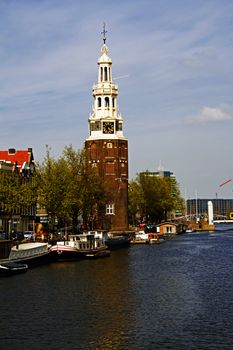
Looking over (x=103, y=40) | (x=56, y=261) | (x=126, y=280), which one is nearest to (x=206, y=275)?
(x=126, y=280)

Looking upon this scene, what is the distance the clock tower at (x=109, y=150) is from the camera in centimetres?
14912

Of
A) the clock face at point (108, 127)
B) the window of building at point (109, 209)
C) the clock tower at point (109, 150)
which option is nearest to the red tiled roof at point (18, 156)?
the clock tower at point (109, 150)

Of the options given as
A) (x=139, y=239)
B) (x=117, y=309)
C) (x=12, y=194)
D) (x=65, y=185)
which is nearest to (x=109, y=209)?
(x=139, y=239)

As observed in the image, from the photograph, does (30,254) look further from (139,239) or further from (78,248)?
(139,239)

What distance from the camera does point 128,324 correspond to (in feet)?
135

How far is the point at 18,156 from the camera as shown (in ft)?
447

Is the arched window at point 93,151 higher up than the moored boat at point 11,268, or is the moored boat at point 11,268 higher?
the arched window at point 93,151

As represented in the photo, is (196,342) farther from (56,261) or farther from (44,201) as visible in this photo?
(44,201)

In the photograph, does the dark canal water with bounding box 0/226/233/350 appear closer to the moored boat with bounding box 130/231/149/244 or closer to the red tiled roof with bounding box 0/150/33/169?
the red tiled roof with bounding box 0/150/33/169

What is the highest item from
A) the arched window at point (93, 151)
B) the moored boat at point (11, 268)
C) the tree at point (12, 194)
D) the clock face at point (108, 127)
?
the clock face at point (108, 127)

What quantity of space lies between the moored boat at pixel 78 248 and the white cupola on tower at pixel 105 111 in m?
49.8

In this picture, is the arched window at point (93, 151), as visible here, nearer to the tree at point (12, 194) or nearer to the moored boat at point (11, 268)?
the tree at point (12, 194)

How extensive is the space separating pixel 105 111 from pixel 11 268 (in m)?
88.2

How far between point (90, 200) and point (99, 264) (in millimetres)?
41625
